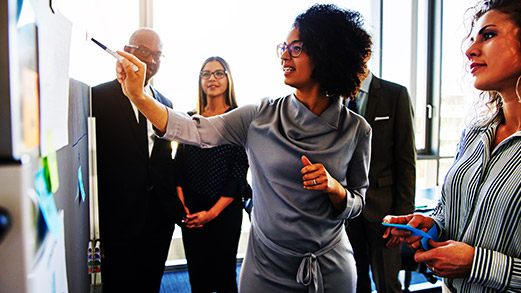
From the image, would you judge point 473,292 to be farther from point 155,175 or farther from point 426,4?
point 426,4

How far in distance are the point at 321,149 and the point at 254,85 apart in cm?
223

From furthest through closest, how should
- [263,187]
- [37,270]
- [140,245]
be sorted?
[140,245]
[263,187]
[37,270]

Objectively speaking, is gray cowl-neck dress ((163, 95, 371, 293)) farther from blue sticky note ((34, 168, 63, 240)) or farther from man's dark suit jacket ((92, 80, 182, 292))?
man's dark suit jacket ((92, 80, 182, 292))

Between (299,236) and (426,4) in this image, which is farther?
(426,4)

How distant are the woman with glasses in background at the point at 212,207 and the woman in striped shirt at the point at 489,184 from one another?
1.03 metres

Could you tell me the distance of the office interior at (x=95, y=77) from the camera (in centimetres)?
33

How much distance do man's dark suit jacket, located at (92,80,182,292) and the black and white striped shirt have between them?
1277mm

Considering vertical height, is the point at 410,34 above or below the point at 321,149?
above

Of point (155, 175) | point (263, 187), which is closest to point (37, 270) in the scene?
point (263, 187)

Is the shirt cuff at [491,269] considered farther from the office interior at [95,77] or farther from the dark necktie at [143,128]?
the dark necktie at [143,128]

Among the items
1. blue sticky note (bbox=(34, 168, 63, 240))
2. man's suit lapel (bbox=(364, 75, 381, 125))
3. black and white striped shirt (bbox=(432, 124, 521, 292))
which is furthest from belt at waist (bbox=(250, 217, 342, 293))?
man's suit lapel (bbox=(364, 75, 381, 125))

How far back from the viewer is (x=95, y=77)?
5.38ft

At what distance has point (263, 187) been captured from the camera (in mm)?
1107

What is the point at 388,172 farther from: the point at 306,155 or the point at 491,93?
the point at 306,155
